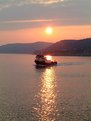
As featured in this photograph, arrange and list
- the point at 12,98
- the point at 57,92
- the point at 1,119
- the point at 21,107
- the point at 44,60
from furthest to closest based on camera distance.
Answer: the point at 44,60 → the point at 57,92 → the point at 12,98 → the point at 21,107 → the point at 1,119

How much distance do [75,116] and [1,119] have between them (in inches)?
353

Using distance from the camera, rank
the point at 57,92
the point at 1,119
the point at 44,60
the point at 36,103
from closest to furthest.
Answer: the point at 1,119 → the point at 36,103 → the point at 57,92 → the point at 44,60

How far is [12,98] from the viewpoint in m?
53.6

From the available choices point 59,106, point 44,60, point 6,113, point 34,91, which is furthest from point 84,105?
point 44,60

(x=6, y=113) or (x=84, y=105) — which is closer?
(x=6, y=113)

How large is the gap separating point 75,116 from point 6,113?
8644 millimetres

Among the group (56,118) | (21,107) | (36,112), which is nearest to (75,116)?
(56,118)

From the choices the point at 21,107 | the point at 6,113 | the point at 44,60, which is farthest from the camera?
the point at 44,60

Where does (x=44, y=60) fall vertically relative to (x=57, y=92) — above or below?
above

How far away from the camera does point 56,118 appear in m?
40.6

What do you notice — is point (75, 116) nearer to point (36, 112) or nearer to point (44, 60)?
point (36, 112)

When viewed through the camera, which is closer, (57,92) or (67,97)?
(67,97)

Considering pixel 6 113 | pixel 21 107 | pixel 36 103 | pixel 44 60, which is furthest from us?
pixel 44 60

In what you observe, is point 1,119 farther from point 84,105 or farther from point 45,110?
point 84,105
